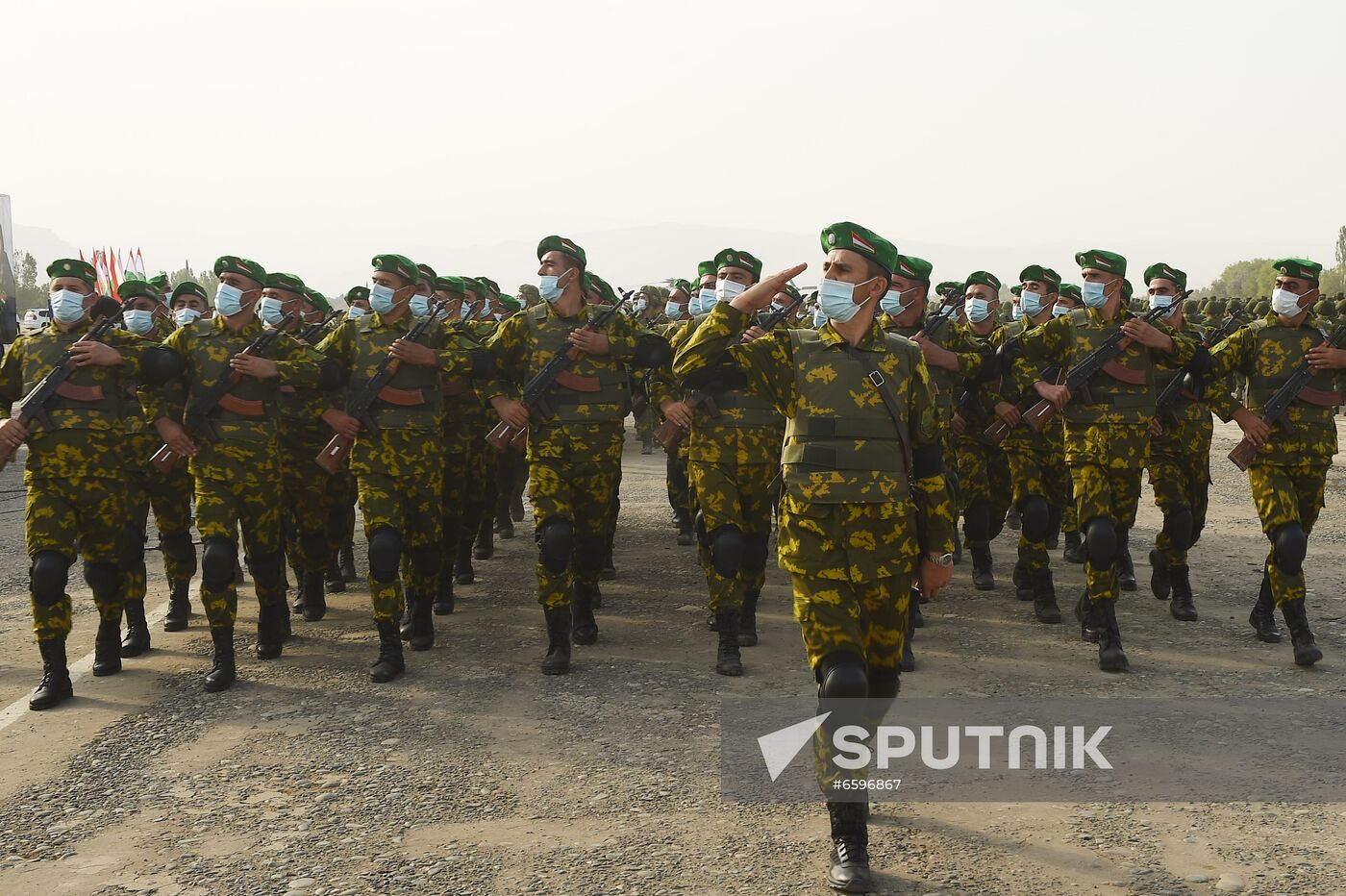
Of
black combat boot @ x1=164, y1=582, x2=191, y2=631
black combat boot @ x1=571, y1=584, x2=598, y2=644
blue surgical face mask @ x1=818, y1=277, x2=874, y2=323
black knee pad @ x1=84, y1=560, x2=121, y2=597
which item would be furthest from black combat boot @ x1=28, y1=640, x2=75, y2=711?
blue surgical face mask @ x1=818, y1=277, x2=874, y2=323

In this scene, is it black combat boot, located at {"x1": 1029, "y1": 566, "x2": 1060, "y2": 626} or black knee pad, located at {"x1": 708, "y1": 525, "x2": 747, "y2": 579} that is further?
black combat boot, located at {"x1": 1029, "y1": 566, "x2": 1060, "y2": 626}

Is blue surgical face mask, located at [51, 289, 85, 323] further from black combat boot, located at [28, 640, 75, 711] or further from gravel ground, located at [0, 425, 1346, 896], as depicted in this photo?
gravel ground, located at [0, 425, 1346, 896]

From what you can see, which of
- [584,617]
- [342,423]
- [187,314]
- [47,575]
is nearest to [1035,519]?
[584,617]

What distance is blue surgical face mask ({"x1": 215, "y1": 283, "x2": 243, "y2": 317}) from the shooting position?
7.01m

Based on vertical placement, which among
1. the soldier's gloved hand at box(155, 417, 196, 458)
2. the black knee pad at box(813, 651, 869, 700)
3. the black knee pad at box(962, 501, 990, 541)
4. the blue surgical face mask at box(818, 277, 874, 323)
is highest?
the blue surgical face mask at box(818, 277, 874, 323)

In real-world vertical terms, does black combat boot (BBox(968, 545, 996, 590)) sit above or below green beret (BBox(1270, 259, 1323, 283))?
below

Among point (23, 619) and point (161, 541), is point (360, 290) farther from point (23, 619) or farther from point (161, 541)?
point (23, 619)

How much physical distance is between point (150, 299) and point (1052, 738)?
22.4 ft

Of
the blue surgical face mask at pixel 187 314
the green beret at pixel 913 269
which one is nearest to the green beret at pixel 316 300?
the blue surgical face mask at pixel 187 314

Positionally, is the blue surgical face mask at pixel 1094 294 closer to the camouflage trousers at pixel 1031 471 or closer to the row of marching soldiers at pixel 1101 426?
the row of marching soldiers at pixel 1101 426

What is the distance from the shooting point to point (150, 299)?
28.8ft

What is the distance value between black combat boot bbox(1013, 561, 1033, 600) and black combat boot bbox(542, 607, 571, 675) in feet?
11.5

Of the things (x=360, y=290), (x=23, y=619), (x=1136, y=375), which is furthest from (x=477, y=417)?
(x=1136, y=375)

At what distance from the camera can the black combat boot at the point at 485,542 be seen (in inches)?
411
